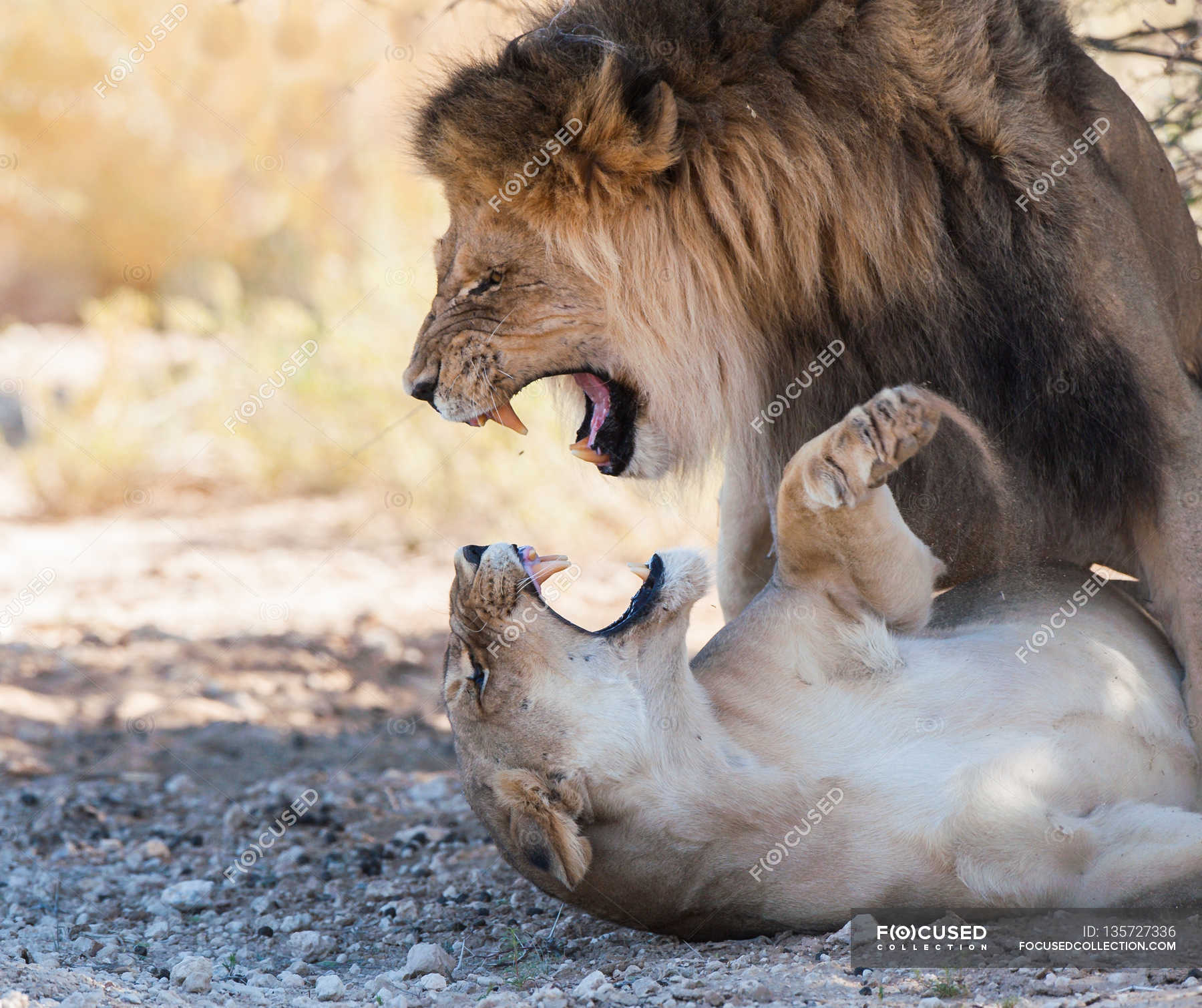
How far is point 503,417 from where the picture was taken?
10.5 ft

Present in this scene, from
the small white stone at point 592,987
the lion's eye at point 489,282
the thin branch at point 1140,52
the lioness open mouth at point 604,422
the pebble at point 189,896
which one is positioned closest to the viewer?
the small white stone at point 592,987

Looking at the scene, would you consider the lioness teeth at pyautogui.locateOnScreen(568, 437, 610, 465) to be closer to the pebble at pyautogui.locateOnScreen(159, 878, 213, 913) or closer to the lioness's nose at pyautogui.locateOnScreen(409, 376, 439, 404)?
the lioness's nose at pyautogui.locateOnScreen(409, 376, 439, 404)

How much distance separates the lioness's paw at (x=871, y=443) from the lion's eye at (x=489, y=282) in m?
0.84

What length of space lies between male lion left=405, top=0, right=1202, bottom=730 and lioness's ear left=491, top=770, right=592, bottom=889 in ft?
2.88

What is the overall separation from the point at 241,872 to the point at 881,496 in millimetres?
2129

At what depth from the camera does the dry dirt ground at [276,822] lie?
2529mm

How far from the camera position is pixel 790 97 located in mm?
2912

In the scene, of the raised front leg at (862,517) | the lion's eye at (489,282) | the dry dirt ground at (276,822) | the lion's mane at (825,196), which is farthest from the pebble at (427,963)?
the lion's eye at (489,282)

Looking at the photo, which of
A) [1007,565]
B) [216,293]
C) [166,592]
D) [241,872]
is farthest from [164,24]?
[1007,565]

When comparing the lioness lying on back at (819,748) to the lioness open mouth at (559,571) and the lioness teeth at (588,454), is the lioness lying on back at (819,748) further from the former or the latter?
the lioness teeth at (588,454)

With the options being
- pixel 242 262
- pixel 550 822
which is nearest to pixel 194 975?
pixel 550 822

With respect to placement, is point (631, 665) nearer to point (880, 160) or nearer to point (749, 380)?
point (749, 380)

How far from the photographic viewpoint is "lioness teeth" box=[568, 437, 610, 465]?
3271 mm

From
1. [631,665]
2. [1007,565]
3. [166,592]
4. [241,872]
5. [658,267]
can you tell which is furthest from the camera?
[166,592]
